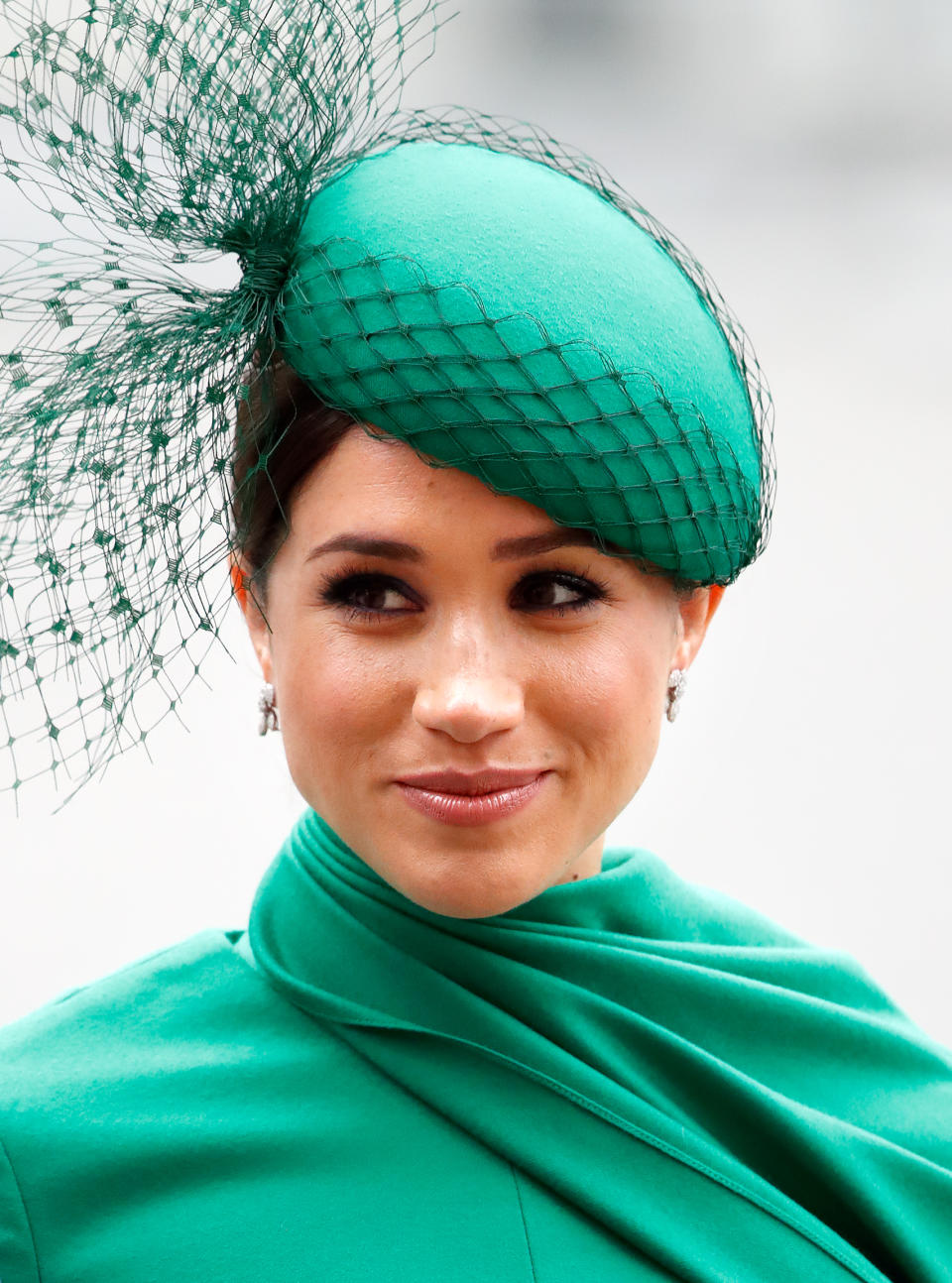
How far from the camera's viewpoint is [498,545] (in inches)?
48.1

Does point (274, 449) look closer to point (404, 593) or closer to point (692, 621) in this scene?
point (404, 593)

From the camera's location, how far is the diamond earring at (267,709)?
4.68 ft

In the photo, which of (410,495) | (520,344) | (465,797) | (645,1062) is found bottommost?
(645,1062)

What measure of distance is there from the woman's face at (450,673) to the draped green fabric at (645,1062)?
0.43 feet

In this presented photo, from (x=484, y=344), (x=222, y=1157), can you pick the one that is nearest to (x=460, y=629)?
(x=484, y=344)

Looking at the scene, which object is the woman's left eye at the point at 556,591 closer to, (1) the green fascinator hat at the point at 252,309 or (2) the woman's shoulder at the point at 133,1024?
(1) the green fascinator hat at the point at 252,309

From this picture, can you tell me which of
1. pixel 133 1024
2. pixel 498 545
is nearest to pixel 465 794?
pixel 498 545

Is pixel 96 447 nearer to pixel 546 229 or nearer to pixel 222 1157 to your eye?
pixel 546 229

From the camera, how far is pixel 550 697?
49.6 inches

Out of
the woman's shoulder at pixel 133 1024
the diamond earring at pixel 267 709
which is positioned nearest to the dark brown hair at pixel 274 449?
the diamond earring at pixel 267 709

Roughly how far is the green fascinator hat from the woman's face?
0.15ft

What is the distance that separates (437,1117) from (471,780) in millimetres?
332

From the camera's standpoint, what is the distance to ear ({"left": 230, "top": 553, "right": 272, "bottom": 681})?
55.7 inches

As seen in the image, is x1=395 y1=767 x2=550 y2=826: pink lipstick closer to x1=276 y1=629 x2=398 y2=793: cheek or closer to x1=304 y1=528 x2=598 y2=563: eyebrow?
x1=276 y1=629 x2=398 y2=793: cheek
